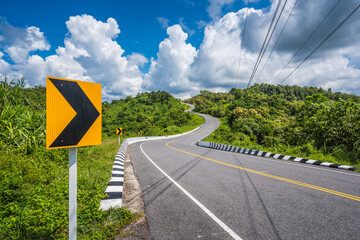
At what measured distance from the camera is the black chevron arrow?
1840 mm

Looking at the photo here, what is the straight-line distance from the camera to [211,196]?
14.4ft

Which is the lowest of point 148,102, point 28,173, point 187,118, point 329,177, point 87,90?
point 329,177

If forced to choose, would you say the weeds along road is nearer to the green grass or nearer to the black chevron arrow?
the green grass

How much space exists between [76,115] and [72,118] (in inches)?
2.2

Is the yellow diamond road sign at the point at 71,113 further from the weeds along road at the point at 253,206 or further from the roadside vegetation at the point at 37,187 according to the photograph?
the weeds along road at the point at 253,206

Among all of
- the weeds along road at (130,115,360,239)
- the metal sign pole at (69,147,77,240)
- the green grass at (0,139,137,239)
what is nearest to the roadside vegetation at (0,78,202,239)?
the green grass at (0,139,137,239)

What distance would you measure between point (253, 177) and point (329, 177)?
2685mm

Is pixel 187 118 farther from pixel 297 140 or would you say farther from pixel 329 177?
pixel 329 177

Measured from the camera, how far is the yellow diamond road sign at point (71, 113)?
1.77 meters

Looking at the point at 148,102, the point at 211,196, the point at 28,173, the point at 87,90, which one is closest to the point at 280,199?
the point at 211,196

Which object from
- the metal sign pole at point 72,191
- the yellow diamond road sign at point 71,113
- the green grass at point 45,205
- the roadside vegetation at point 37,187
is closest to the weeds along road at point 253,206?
the green grass at point 45,205

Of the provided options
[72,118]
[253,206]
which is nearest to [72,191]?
[72,118]

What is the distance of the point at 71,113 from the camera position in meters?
1.92

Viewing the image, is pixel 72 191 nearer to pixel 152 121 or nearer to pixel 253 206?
pixel 253 206
